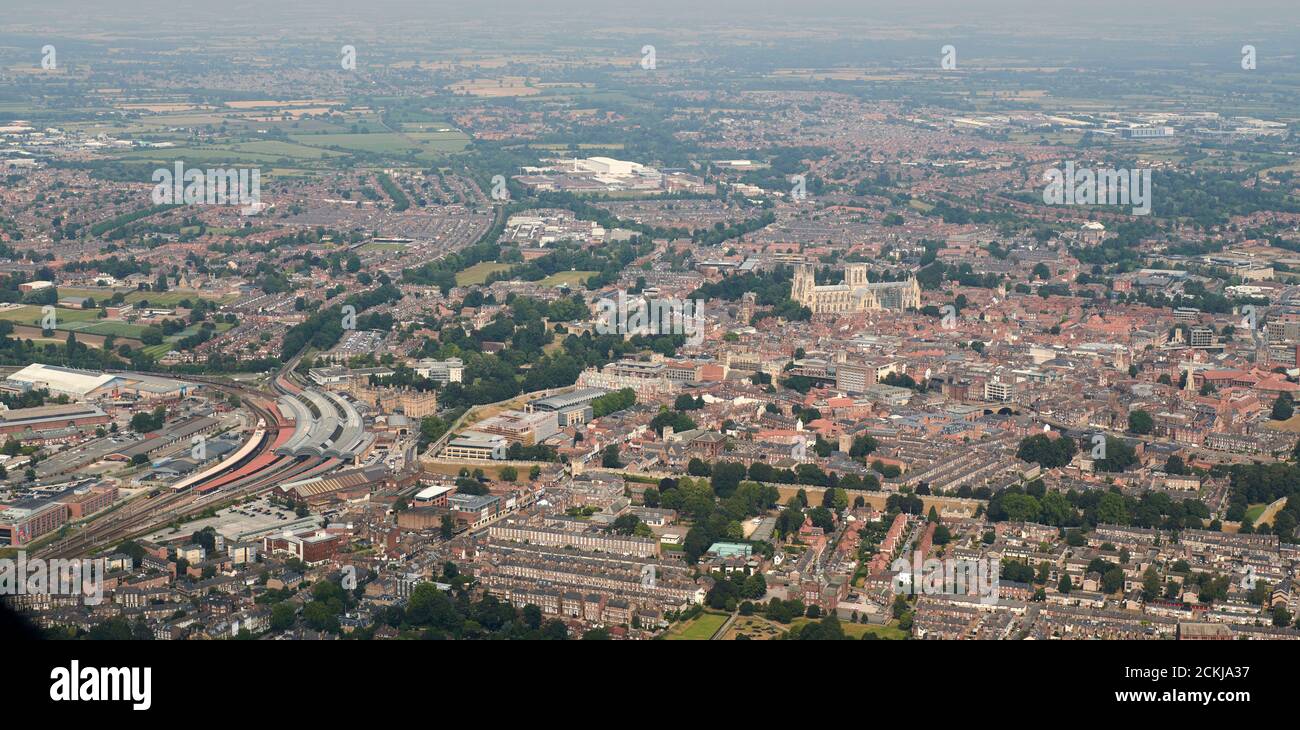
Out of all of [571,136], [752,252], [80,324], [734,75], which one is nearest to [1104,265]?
[752,252]

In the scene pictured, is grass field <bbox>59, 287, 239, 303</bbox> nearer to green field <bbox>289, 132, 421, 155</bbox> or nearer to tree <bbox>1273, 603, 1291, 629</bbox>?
tree <bbox>1273, 603, 1291, 629</bbox>

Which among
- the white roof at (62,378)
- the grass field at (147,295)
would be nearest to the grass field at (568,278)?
the grass field at (147,295)

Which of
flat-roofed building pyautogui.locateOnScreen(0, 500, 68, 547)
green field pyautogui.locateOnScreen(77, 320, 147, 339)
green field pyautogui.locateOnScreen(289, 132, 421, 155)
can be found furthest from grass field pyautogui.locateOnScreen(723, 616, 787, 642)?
green field pyautogui.locateOnScreen(289, 132, 421, 155)

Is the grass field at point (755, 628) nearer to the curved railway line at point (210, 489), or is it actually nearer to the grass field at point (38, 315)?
the curved railway line at point (210, 489)

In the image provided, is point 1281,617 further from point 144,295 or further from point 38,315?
point 144,295

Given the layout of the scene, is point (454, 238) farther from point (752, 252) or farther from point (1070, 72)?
point (1070, 72)
